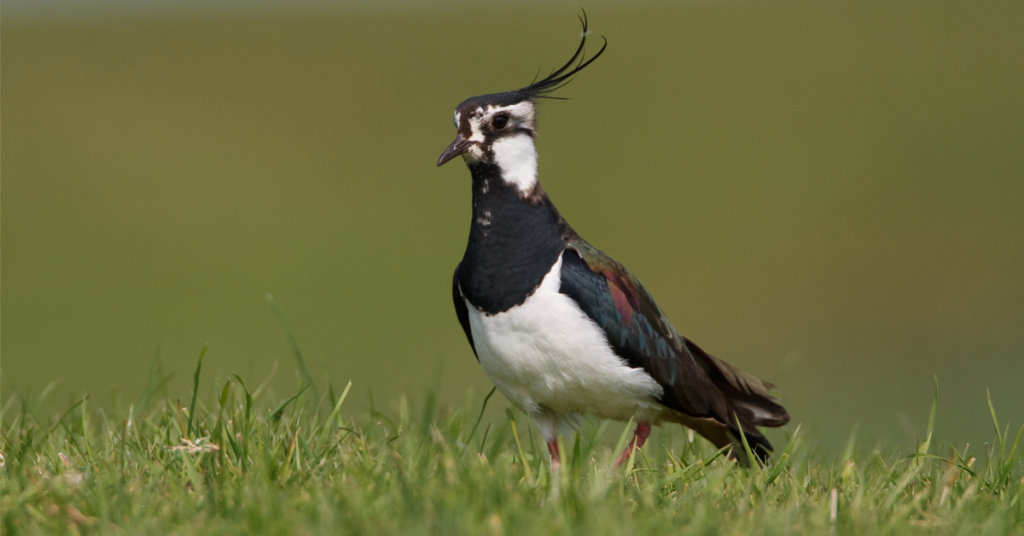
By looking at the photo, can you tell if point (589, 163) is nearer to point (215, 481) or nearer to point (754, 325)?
point (754, 325)

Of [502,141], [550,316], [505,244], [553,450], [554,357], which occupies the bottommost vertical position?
[553,450]

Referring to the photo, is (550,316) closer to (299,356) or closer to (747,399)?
(299,356)

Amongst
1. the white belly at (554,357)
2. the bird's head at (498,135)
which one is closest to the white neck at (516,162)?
the bird's head at (498,135)

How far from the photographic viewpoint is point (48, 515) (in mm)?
3596

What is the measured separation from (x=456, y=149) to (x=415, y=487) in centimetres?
194

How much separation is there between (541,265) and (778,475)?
55.4 inches

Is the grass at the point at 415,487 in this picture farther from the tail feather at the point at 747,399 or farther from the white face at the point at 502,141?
the white face at the point at 502,141

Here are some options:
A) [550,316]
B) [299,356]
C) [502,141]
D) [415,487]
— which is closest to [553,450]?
[550,316]

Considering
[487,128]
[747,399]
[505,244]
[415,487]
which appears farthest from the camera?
[747,399]

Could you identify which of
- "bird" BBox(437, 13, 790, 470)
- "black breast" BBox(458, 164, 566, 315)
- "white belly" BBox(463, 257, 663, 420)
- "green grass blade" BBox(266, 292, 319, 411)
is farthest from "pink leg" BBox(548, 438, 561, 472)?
"green grass blade" BBox(266, 292, 319, 411)

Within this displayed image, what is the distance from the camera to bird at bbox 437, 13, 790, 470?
16.3 ft

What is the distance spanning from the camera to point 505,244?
16.9ft

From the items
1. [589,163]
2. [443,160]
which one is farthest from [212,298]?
[443,160]

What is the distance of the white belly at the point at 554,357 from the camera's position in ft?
16.2
